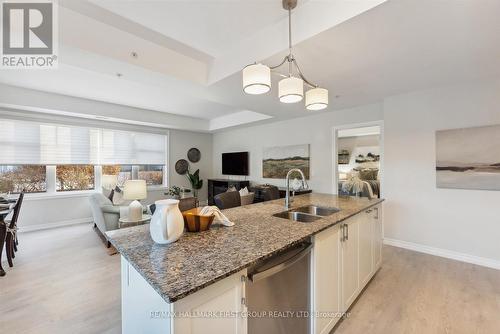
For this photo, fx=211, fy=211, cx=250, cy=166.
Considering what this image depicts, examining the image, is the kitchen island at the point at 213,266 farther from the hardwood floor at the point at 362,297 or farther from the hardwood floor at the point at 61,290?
the hardwood floor at the point at 61,290

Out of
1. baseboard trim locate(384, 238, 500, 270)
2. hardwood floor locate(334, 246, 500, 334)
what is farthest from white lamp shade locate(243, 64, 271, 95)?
baseboard trim locate(384, 238, 500, 270)

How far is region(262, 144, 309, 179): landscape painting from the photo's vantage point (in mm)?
4727

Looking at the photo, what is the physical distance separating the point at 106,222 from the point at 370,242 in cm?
376

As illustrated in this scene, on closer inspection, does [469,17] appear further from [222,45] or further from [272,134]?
[272,134]

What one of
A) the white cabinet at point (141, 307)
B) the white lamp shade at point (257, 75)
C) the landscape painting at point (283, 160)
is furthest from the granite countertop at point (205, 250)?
the landscape painting at point (283, 160)

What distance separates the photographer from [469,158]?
2.83 meters

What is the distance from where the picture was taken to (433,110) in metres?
3.11

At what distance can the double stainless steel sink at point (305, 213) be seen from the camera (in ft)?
6.66

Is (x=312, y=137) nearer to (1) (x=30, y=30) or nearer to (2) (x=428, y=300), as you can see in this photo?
(2) (x=428, y=300)

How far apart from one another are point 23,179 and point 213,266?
18.5ft

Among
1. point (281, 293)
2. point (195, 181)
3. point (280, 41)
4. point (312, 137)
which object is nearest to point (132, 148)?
point (195, 181)

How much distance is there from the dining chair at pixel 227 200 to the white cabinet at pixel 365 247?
1.58 meters

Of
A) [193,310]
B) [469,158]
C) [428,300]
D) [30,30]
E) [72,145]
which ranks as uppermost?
[30,30]

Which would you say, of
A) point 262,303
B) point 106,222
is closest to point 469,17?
point 262,303
